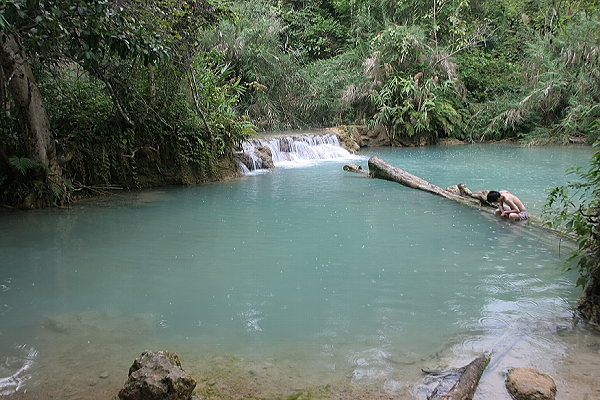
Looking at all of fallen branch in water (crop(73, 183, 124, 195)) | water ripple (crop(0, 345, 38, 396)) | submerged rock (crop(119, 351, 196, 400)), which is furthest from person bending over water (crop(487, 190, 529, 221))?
fallen branch in water (crop(73, 183, 124, 195))

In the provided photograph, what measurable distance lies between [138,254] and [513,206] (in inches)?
219

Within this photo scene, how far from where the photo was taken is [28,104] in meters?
8.35

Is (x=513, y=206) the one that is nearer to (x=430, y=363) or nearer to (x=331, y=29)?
(x=430, y=363)

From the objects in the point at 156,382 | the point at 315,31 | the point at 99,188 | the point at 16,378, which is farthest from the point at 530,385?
the point at 315,31

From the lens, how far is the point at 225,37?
20328 millimetres

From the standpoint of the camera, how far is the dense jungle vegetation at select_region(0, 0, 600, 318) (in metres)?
7.75

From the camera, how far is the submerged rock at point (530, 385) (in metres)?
3.17

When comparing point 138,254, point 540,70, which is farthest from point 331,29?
point 138,254

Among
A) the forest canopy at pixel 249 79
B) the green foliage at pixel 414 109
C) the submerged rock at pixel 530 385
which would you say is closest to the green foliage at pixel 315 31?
the forest canopy at pixel 249 79

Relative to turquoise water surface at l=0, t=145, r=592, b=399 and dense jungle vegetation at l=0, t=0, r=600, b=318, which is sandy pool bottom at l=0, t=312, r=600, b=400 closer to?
turquoise water surface at l=0, t=145, r=592, b=399

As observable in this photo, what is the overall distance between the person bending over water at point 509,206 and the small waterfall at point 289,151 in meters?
7.05

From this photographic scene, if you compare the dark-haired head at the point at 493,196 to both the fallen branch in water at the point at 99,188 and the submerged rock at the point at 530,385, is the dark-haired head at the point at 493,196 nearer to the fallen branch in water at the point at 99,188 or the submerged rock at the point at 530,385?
the submerged rock at the point at 530,385

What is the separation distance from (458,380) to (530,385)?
0.44 m

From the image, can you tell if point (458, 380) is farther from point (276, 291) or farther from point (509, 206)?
point (509, 206)
